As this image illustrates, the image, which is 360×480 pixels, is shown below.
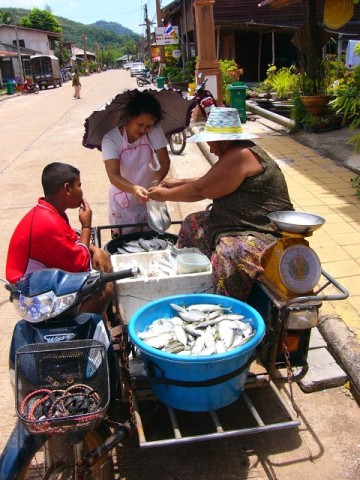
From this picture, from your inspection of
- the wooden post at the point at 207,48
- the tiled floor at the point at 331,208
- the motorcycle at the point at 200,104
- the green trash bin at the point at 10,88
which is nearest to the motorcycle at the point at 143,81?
the green trash bin at the point at 10,88

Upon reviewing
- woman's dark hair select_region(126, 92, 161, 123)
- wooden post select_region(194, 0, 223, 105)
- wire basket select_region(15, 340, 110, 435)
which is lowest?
wire basket select_region(15, 340, 110, 435)

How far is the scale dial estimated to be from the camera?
2486mm

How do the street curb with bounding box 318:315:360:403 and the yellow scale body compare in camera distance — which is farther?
the street curb with bounding box 318:315:360:403

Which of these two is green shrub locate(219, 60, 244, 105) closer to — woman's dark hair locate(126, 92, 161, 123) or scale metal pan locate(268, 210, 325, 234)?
woman's dark hair locate(126, 92, 161, 123)

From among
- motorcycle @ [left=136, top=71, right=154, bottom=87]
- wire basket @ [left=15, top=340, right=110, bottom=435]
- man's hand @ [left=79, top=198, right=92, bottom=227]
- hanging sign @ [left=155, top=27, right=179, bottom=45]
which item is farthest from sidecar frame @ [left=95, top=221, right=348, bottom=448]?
motorcycle @ [left=136, top=71, right=154, bottom=87]

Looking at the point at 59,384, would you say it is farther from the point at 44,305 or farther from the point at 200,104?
the point at 200,104

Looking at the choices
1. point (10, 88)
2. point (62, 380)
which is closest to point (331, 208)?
point (62, 380)

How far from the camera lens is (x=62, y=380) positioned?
198 cm

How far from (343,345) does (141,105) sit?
2298 millimetres

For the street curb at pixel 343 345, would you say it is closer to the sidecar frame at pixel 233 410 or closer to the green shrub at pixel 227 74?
the sidecar frame at pixel 233 410

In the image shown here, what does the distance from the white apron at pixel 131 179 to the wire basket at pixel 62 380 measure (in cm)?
203

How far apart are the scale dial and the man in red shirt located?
1075 millimetres

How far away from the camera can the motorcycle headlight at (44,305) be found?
2.05m

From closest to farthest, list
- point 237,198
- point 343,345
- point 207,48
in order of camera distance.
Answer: point 237,198 < point 343,345 < point 207,48
